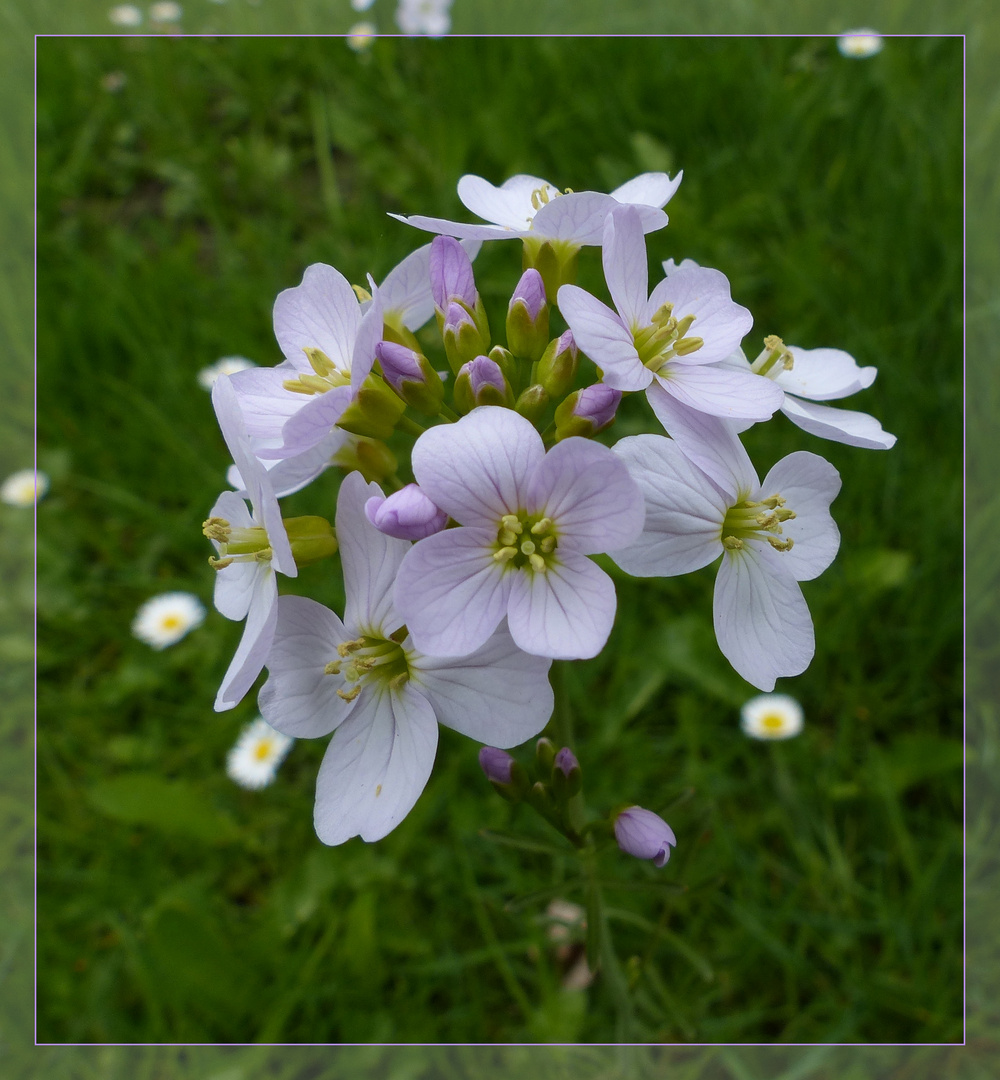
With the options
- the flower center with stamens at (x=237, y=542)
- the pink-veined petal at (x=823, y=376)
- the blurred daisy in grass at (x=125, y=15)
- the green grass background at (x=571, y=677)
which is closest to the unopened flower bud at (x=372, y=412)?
the flower center with stamens at (x=237, y=542)

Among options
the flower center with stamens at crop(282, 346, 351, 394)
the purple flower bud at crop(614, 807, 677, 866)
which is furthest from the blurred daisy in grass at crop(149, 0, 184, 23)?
the purple flower bud at crop(614, 807, 677, 866)

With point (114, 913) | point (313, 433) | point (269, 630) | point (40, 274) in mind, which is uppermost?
point (313, 433)

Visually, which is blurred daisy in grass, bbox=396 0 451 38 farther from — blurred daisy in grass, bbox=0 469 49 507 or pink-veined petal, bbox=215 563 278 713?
pink-veined petal, bbox=215 563 278 713

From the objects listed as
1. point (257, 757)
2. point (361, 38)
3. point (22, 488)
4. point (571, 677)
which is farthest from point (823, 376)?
point (361, 38)

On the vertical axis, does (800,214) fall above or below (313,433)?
below

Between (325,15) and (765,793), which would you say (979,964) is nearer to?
(765,793)

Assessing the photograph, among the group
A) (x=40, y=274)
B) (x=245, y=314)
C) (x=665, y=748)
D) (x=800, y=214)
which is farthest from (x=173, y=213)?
(x=665, y=748)
